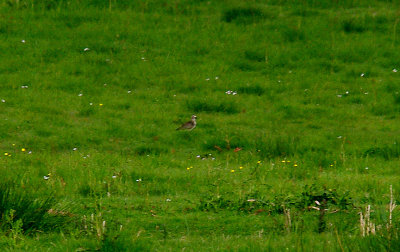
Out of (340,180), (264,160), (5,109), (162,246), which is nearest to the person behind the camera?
(162,246)

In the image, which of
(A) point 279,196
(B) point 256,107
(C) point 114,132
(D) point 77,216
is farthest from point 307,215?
(B) point 256,107

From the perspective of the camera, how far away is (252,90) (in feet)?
50.8

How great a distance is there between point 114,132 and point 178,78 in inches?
138

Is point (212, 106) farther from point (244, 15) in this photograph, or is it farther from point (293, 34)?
point (244, 15)

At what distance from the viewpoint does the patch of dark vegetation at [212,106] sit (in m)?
14.4

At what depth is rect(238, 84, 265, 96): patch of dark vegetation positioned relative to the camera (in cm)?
1545

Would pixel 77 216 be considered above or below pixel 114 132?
above

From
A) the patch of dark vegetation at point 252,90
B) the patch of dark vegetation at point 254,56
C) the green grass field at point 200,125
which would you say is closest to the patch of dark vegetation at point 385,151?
the green grass field at point 200,125

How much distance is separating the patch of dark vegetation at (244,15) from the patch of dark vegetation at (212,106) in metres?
5.19

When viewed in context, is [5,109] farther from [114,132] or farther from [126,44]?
[126,44]

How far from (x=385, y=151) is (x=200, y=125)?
148 inches

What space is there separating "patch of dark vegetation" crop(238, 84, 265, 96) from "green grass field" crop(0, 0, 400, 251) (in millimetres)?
27

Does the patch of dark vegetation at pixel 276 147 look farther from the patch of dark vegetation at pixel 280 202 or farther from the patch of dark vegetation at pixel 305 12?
the patch of dark vegetation at pixel 305 12

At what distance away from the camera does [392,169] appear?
34.9 ft
